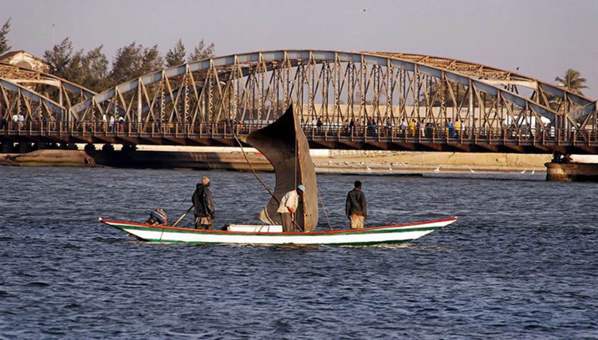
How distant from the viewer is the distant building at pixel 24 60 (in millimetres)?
178350

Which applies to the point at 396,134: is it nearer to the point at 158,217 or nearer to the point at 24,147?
the point at 24,147

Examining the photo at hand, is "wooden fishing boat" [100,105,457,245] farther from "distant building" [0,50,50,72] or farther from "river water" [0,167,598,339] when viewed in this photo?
"distant building" [0,50,50,72]

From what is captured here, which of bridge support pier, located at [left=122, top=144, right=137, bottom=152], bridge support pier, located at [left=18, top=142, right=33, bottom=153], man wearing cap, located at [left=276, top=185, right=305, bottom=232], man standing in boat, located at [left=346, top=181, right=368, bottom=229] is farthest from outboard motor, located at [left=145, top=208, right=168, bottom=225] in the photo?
bridge support pier, located at [left=18, top=142, right=33, bottom=153]

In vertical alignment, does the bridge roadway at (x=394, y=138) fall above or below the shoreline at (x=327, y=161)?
above

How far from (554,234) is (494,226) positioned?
15.5ft

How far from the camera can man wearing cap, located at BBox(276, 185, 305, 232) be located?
41.5 metres

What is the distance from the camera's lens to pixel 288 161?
1747 inches

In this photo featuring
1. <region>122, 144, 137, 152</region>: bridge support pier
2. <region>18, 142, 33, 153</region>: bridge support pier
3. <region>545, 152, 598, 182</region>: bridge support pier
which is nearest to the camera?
<region>545, 152, 598, 182</region>: bridge support pier

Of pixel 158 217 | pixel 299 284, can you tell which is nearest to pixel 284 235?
pixel 158 217

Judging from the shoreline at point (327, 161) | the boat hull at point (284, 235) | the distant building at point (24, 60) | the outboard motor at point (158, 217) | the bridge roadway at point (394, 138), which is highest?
the distant building at point (24, 60)

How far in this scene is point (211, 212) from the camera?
137ft

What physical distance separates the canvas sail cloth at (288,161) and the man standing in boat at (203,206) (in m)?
2.93

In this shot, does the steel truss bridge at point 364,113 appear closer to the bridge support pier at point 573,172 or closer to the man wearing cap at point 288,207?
the bridge support pier at point 573,172

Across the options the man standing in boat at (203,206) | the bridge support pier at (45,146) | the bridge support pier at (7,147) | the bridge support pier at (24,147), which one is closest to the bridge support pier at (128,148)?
the bridge support pier at (45,146)
